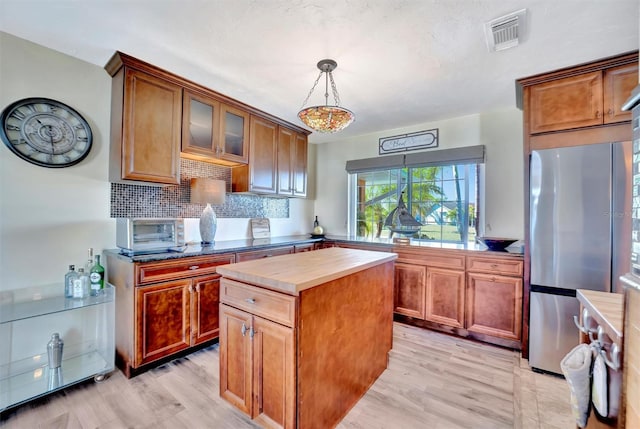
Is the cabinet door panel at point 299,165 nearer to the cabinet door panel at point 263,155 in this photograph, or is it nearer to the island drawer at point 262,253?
the cabinet door panel at point 263,155

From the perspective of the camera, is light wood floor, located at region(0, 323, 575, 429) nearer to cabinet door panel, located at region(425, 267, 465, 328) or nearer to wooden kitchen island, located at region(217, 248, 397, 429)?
Answer: wooden kitchen island, located at region(217, 248, 397, 429)

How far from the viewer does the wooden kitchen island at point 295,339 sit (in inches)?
52.8

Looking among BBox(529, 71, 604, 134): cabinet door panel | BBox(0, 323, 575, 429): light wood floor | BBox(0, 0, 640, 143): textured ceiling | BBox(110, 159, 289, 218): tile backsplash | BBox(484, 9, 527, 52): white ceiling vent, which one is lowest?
BBox(0, 323, 575, 429): light wood floor

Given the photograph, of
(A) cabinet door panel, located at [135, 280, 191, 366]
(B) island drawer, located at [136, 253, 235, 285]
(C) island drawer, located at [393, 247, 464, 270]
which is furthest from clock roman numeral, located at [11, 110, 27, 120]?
(C) island drawer, located at [393, 247, 464, 270]

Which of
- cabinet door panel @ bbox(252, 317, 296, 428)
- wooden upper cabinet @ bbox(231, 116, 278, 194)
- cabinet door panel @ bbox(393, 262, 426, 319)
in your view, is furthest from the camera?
wooden upper cabinet @ bbox(231, 116, 278, 194)

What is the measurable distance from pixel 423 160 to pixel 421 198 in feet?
1.70

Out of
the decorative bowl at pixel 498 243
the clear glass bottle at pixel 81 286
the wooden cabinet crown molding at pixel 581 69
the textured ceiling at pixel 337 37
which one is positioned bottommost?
the clear glass bottle at pixel 81 286

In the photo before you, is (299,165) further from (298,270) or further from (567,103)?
(567,103)

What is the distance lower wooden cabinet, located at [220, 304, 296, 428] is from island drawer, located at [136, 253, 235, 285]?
810mm

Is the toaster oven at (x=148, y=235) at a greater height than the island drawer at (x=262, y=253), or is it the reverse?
the toaster oven at (x=148, y=235)

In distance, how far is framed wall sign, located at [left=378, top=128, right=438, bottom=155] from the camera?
3.58 m

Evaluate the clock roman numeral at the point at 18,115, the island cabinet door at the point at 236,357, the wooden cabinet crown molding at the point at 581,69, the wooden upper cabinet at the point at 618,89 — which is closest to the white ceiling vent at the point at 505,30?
the wooden cabinet crown molding at the point at 581,69

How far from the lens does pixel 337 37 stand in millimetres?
1855

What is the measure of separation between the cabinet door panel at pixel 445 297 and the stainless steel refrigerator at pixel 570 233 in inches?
24.0
